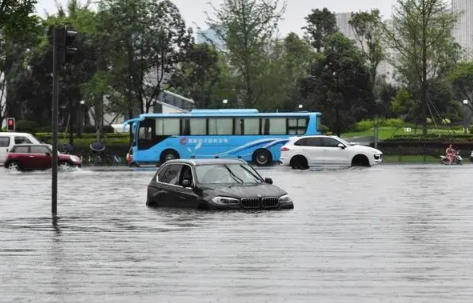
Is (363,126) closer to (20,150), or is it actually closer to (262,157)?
(262,157)

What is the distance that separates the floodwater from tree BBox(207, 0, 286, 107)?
5059 cm

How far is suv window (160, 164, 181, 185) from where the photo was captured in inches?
998

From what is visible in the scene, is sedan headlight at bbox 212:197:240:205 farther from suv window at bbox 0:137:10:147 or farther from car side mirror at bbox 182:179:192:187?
suv window at bbox 0:137:10:147

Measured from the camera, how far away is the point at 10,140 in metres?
65.6

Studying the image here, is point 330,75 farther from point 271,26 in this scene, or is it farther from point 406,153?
point 406,153

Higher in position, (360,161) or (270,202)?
(360,161)

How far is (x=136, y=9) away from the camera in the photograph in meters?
73.6

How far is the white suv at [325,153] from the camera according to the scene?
174 ft

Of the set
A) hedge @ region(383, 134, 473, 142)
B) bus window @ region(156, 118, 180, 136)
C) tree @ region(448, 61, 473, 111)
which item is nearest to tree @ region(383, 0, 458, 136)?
hedge @ region(383, 134, 473, 142)

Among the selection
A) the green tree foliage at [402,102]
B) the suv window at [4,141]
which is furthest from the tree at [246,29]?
the green tree foliage at [402,102]

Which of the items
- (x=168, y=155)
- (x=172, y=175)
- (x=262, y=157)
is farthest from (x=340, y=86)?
(x=172, y=175)

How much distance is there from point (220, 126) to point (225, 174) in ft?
123

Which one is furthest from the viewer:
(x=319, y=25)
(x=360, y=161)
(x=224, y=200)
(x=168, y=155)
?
(x=319, y=25)

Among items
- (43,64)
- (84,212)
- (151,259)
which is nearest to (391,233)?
(151,259)
